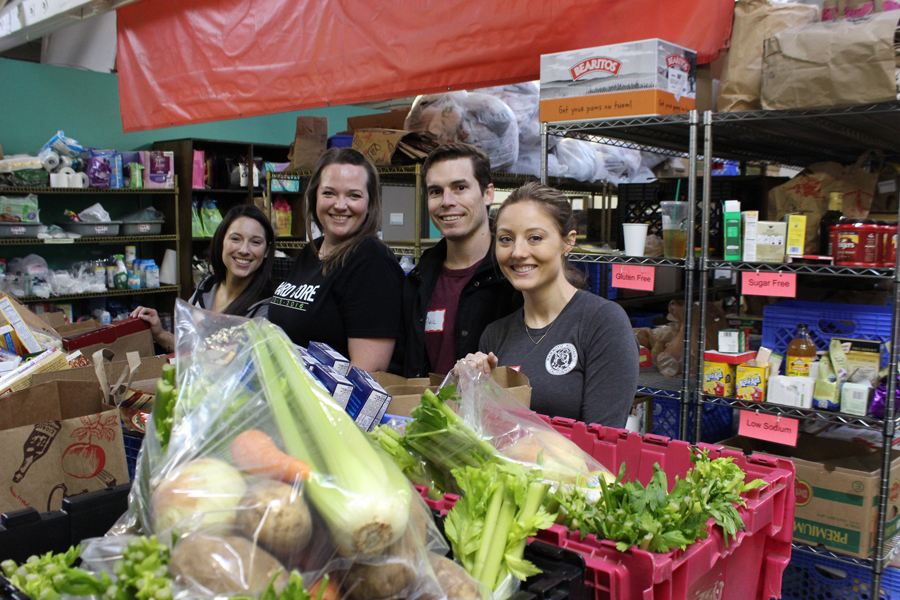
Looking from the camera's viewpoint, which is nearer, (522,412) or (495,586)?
(495,586)

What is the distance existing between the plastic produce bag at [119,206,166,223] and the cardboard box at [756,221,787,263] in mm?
5454

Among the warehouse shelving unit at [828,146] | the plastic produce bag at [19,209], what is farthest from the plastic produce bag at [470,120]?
the plastic produce bag at [19,209]

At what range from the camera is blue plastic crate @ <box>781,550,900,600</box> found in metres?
2.53

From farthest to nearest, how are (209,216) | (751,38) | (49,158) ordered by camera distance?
(209,216), (49,158), (751,38)

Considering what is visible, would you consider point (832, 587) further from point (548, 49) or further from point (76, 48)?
point (76, 48)

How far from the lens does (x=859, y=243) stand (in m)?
2.32

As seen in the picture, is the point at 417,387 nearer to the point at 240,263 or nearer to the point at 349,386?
the point at 349,386

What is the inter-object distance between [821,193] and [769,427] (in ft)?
3.19

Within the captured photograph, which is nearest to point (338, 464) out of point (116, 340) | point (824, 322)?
point (116, 340)

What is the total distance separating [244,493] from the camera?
674 millimetres

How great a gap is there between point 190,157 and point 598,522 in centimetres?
634

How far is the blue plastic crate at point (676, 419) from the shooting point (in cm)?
307

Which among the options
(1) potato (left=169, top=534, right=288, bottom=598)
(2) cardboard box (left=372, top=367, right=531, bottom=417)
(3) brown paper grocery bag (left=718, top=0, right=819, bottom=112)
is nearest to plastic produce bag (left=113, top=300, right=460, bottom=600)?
(1) potato (left=169, top=534, right=288, bottom=598)

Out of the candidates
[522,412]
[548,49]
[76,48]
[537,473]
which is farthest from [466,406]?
[76,48]
